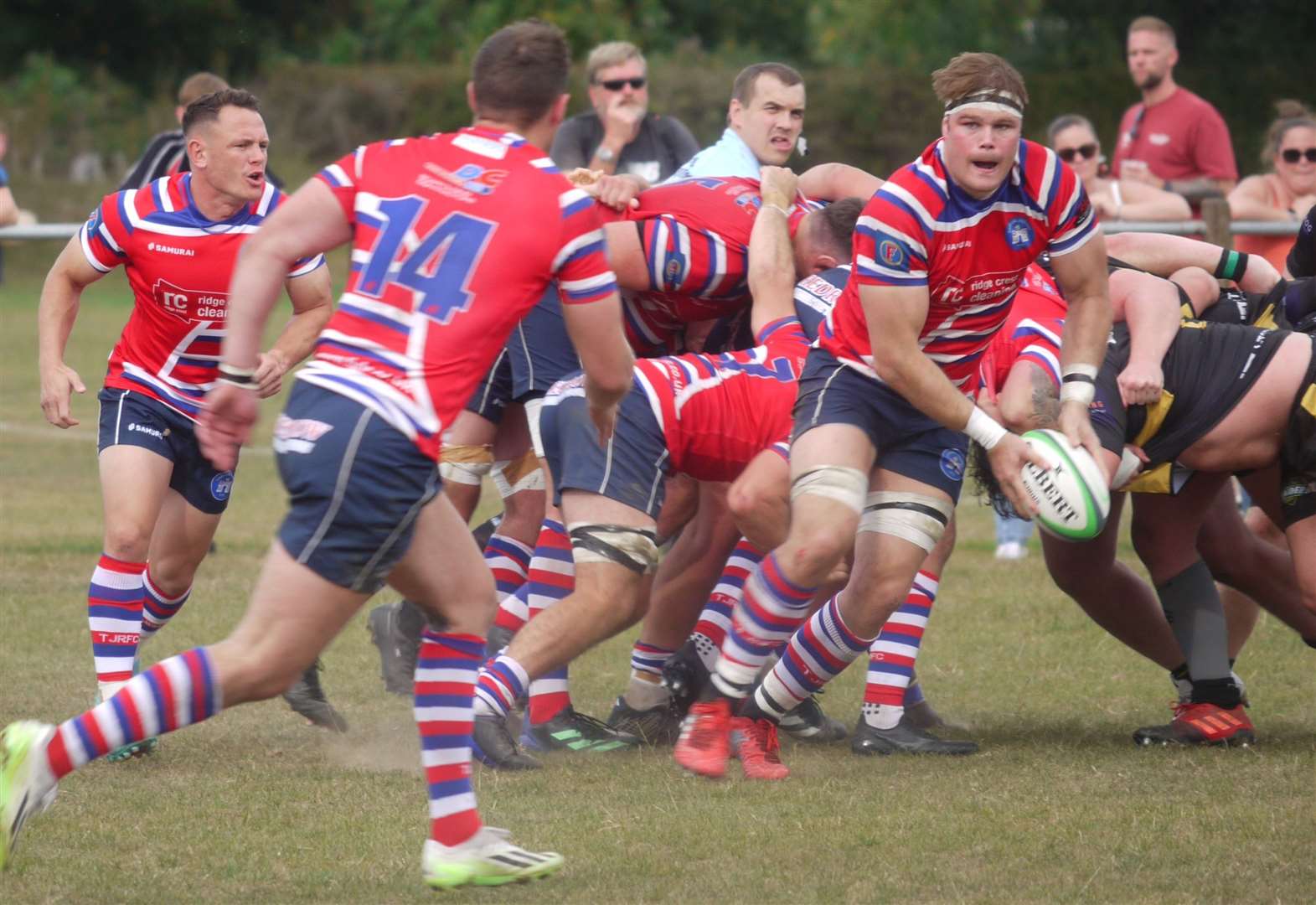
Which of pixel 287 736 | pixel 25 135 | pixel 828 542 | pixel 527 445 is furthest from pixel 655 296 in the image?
pixel 25 135

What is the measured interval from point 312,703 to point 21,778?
2050 mm

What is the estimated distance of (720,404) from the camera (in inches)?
218

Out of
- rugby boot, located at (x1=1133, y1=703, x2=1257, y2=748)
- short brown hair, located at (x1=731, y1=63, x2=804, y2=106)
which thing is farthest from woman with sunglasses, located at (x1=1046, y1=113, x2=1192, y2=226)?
rugby boot, located at (x1=1133, y1=703, x2=1257, y2=748)

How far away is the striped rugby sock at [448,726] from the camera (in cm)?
412

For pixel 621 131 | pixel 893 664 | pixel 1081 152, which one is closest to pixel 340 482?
Answer: pixel 893 664

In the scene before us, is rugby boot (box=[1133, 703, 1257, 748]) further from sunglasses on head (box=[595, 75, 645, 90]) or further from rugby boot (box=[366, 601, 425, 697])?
sunglasses on head (box=[595, 75, 645, 90])

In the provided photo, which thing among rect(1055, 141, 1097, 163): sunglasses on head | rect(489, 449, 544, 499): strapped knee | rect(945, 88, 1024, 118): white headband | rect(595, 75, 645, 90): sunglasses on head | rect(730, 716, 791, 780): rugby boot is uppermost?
rect(945, 88, 1024, 118): white headband

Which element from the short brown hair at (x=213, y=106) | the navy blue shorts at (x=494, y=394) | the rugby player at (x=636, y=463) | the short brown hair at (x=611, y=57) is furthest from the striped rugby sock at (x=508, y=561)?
the short brown hair at (x=611, y=57)

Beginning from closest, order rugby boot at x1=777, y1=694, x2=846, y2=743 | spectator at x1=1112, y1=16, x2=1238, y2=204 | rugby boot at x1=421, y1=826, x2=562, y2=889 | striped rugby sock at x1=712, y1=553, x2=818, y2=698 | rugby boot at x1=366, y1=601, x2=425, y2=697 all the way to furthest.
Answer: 1. rugby boot at x1=421, y1=826, x2=562, y2=889
2. striped rugby sock at x1=712, y1=553, x2=818, y2=698
3. rugby boot at x1=777, y1=694, x2=846, y2=743
4. rugby boot at x1=366, y1=601, x2=425, y2=697
5. spectator at x1=1112, y1=16, x2=1238, y2=204

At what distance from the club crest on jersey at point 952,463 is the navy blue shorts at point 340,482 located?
193 centimetres

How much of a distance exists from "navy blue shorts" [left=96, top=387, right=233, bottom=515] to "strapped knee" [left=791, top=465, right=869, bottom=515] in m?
1.74

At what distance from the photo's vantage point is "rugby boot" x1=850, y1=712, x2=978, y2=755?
5688 millimetres

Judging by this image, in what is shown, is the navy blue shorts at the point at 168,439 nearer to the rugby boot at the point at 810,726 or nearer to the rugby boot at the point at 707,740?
the rugby boot at the point at 707,740

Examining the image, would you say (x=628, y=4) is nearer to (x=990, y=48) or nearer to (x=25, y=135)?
(x=990, y=48)
